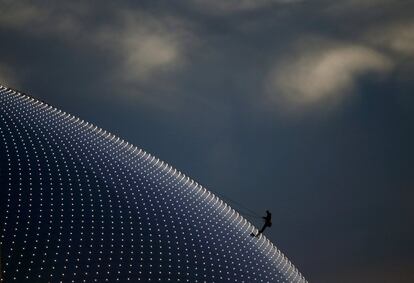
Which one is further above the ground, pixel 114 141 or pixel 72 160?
pixel 114 141

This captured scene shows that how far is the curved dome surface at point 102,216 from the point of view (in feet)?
77.7

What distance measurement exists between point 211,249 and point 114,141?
8.59 meters

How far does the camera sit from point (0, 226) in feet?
77.2

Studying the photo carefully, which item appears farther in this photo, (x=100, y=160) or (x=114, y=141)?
(x=114, y=141)

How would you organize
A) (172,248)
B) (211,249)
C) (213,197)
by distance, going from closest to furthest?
(172,248), (211,249), (213,197)

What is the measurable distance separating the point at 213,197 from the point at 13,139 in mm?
11904

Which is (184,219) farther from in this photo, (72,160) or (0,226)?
(0,226)

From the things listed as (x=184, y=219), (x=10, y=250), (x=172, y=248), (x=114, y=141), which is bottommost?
Answer: (x=10, y=250)

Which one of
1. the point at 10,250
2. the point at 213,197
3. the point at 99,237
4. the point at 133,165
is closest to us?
the point at 10,250

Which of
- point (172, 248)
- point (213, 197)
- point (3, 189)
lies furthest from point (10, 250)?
point (213, 197)

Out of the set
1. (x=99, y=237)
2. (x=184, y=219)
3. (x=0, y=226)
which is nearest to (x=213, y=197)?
(x=184, y=219)

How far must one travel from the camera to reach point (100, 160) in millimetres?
30922

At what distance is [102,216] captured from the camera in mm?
26797

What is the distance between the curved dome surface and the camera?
2369 centimetres
